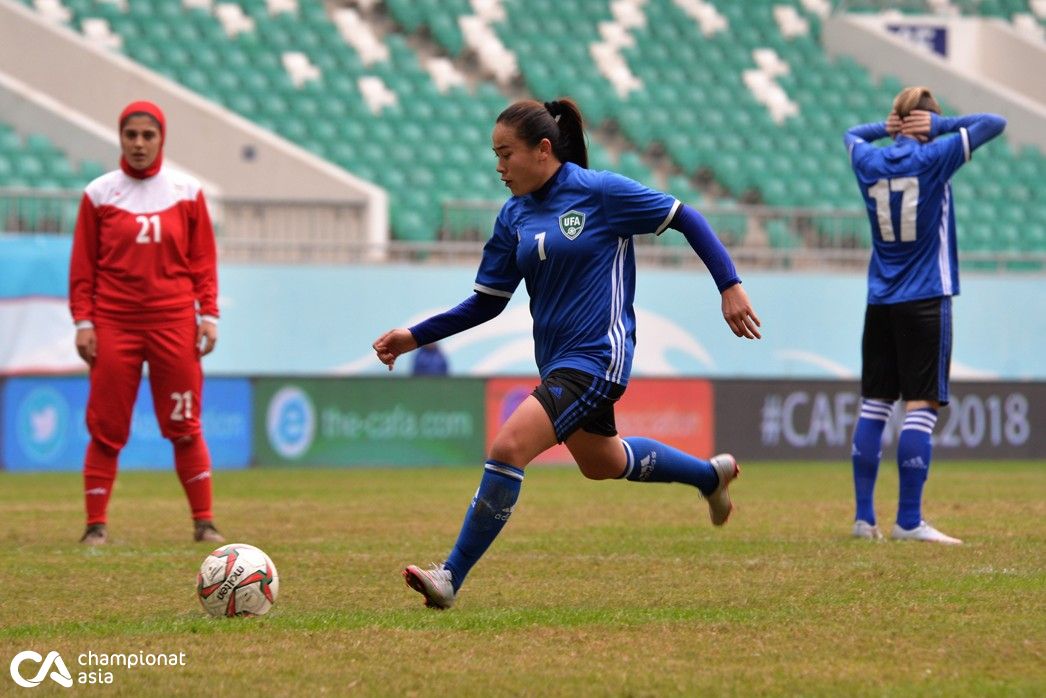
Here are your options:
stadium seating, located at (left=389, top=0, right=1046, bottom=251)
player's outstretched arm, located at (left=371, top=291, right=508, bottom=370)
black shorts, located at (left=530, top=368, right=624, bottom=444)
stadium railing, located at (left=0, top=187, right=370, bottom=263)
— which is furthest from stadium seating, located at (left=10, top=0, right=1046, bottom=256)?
black shorts, located at (left=530, top=368, right=624, bottom=444)

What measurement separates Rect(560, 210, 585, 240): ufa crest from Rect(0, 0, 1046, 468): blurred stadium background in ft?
40.1

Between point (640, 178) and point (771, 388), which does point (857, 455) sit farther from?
point (640, 178)

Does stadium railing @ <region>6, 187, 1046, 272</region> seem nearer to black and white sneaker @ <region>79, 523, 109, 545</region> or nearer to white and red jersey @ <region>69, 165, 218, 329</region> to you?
white and red jersey @ <region>69, 165, 218, 329</region>

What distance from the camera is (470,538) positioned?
20.7 feet

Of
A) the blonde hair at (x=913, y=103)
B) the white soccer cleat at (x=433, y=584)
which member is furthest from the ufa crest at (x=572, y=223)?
the blonde hair at (x=913, y=103)

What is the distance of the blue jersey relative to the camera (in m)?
6.49

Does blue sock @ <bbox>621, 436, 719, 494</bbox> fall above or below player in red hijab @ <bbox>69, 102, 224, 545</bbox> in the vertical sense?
below

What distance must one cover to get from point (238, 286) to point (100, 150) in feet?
10.9

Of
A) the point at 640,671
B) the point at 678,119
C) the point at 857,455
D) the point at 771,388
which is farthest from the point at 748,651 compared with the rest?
the point at 678,119

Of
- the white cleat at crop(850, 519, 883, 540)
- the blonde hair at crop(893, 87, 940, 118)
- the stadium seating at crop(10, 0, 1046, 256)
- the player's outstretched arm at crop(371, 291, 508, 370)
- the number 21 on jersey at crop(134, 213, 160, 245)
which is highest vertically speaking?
the stadium seating at crop(10, 0, 1046, 256)

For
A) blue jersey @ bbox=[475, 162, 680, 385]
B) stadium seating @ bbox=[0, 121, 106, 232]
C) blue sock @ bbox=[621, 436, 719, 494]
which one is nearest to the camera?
blue jersey @ bbox=[475, 162, 680, 385]

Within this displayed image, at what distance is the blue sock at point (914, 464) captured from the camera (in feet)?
29.5

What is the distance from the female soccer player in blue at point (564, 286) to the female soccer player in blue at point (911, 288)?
2796mm

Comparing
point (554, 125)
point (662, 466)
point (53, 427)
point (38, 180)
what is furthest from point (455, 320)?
point (38, 180)
